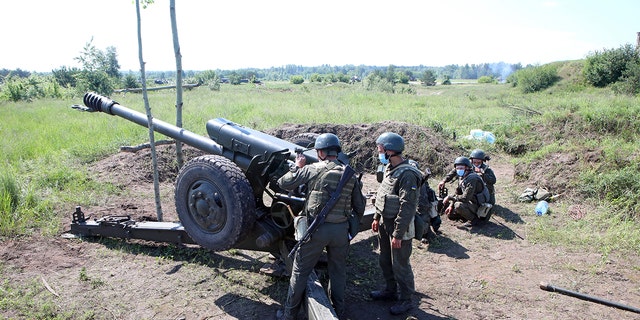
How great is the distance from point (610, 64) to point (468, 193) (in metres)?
19.8

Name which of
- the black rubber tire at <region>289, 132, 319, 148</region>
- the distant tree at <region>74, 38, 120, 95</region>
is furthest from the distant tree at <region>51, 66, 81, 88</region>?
the black rubber tire at <region>289, 132, 319, 148</region>

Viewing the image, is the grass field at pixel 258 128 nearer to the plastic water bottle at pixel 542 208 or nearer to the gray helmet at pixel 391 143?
the plastic water bottle at pixel 542 208

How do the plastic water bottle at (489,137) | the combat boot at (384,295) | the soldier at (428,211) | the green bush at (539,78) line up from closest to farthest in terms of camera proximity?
the combat boot at (384,295) → the soldier at (428,211) → the plastic water bottle at (489,137) → the green bush at (539,78)

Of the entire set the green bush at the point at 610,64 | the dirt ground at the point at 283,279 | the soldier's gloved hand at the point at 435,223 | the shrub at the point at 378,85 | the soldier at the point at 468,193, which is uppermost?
the green bush at the point at 610,64

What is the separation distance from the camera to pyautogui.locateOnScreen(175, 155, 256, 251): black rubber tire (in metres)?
4.05

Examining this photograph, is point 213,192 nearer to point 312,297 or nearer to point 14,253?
point 312,297

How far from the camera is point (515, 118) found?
12.8 m

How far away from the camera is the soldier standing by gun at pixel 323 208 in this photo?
3604 mm

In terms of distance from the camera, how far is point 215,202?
13.9 ft

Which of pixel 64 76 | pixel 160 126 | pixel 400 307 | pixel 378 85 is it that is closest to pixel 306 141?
pixel 160 126

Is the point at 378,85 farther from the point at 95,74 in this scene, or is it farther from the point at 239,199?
the point at 239,199

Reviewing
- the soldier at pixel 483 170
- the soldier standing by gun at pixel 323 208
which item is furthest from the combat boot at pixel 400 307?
the soldier at pixel 483 170

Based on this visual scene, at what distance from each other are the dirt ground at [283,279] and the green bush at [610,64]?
19.1 metres

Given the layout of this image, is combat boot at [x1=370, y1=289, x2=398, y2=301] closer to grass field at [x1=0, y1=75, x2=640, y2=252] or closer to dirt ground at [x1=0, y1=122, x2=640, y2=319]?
dirt ground at [x1=0, y1=122, x2=640, y2=319]
